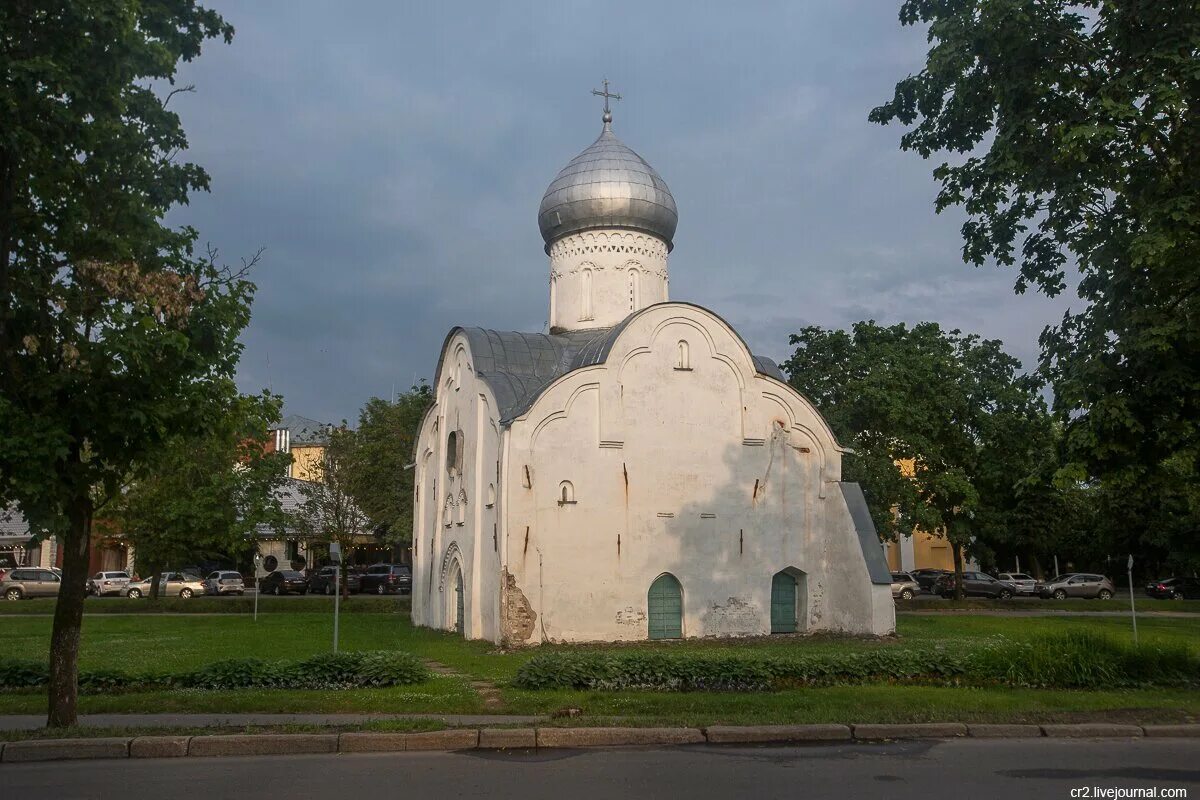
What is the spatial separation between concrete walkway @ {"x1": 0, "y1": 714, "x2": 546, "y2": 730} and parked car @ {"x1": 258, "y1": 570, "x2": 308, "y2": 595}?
36.1m

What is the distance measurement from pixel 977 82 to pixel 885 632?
14.1 meters

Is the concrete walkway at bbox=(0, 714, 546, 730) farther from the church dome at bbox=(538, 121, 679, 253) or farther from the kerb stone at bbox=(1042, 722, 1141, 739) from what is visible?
the church dome at bbox=(538, 121, 679, 253)

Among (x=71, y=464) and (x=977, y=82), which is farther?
(x=977, y=82)

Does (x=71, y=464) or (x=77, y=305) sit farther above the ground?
(x=77, y=305)

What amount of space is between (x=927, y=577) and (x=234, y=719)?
43.1 meters

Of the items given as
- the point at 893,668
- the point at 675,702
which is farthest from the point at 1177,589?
the point at 675,702

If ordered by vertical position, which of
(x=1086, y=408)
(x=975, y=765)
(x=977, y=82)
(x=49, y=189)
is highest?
(x=977, y=82)

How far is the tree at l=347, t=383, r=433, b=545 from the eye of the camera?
42312mm

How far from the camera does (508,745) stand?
985 centimetres

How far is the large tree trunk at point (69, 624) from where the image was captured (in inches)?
395

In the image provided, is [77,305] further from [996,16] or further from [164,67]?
[996,16]

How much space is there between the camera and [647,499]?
73.4 feet

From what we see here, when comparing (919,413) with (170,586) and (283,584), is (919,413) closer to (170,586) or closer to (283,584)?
(283,584)

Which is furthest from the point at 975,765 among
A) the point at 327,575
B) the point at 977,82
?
the point at 327,575
